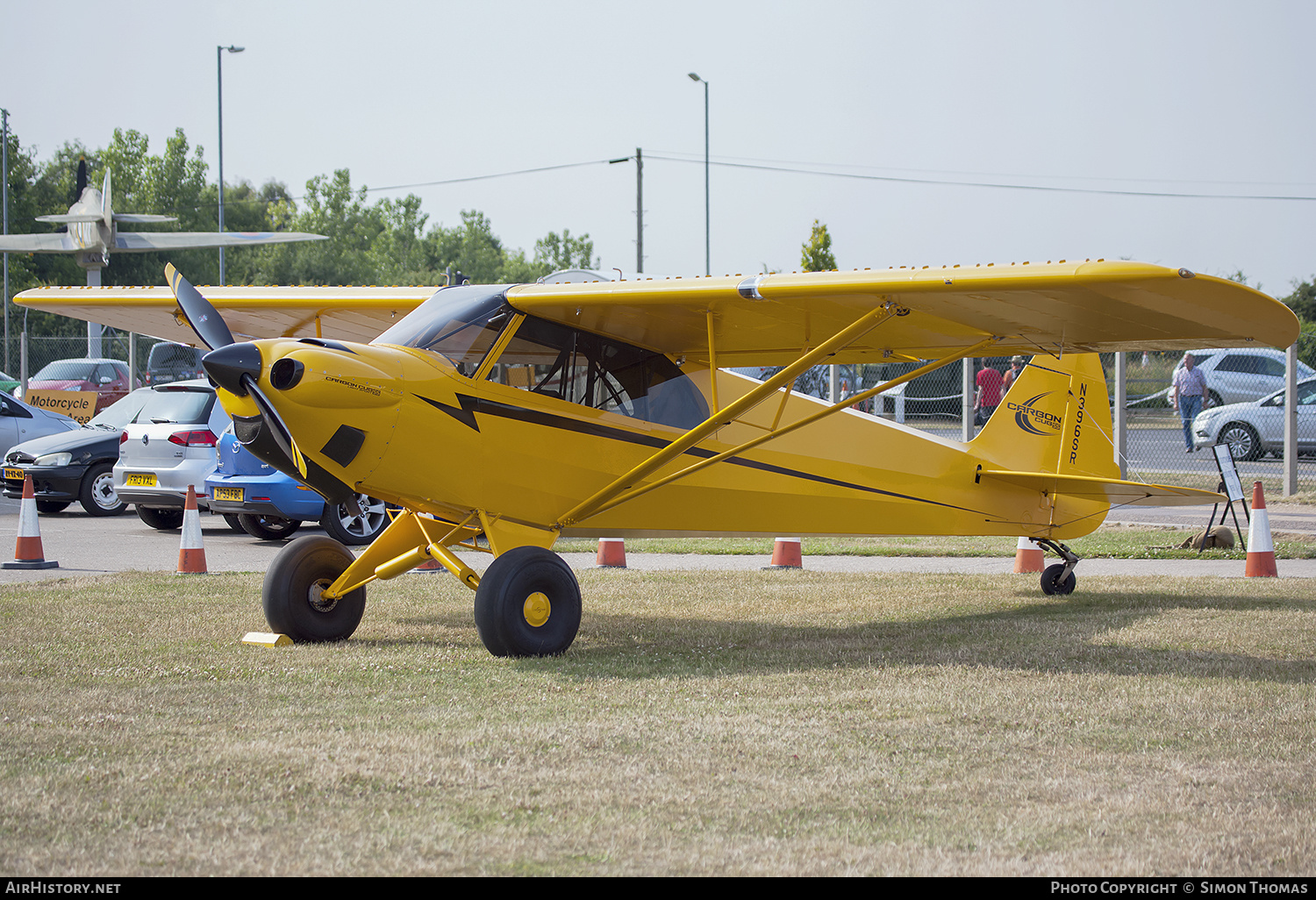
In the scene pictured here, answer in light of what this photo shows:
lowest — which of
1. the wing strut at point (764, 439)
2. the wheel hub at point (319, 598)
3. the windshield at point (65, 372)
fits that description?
the wheel hub at point (319, 598)

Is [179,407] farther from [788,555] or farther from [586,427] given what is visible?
[586,427]

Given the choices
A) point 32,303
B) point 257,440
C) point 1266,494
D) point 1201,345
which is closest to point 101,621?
point 257,440

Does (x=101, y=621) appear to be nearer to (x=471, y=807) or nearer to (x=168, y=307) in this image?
(x=168, y=307)

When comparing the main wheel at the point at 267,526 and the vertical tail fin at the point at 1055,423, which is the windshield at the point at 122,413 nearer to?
the main wheel at the point at 267,526

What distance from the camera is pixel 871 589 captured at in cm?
965

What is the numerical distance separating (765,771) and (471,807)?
1113mm

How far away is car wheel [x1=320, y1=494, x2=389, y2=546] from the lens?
12.8 m

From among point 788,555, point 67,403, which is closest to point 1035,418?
point 788,555

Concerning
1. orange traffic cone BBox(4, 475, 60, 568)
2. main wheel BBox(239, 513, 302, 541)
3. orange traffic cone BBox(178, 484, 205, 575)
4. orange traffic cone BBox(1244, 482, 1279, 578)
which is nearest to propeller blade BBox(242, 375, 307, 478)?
orange traffic cone BBox(178, 484, 205, 575)

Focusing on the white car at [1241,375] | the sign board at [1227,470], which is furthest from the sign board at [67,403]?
the white car at [1241,375]

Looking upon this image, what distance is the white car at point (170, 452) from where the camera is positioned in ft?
44.2

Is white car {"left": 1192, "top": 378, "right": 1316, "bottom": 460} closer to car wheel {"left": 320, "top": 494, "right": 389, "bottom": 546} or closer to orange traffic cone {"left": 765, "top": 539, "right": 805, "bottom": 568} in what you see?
orange traffic cone {"left": 765, "top": 539, "right": 805, "bottom": 568}

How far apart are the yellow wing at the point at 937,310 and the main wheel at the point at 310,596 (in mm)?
2056

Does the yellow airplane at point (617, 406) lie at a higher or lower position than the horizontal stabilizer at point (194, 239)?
lower
